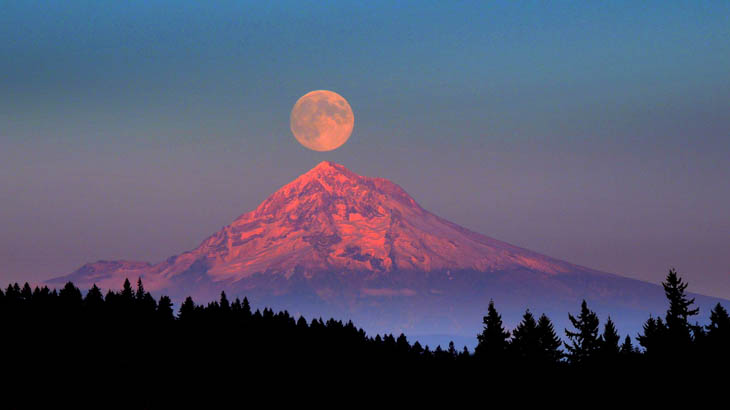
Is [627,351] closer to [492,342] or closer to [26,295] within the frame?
[492,342]

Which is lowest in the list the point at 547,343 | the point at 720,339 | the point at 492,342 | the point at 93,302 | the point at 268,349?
the point at 720,339

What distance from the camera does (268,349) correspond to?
398 feet

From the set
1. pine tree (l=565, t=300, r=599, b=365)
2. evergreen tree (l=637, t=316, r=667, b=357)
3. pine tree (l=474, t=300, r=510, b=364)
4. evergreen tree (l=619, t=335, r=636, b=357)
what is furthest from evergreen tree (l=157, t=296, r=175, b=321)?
evergreen tree (l=637, t=316, r=667, b=357)

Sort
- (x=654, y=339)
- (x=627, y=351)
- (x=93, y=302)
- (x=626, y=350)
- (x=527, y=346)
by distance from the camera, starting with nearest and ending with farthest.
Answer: (x=654, y=339), (x=627, y=351), (x=626, y=350), (x=527, y=346), (x=93, y=302)

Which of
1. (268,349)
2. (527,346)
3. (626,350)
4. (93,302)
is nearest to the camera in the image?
(626,350)

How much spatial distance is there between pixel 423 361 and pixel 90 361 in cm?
3987

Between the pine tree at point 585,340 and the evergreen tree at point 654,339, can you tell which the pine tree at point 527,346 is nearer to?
the pine tree at point 585,340

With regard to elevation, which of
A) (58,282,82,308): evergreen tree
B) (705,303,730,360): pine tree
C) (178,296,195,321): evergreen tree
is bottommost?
(705,303,730,360): pine tree

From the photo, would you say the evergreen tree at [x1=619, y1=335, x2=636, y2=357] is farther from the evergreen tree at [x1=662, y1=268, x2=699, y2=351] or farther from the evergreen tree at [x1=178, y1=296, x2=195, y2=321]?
the evergreen tree at [x1=178, y1=296, x2=195, y2=321]

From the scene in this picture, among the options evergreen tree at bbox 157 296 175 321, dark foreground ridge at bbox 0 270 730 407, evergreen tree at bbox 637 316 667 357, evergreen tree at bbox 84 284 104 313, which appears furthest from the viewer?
evergreen tree at bbox 157 296 175 321

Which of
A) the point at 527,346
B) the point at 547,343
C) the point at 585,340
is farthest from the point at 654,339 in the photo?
the point at 527,346

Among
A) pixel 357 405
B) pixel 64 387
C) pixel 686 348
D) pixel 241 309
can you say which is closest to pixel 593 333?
pixel 686 348

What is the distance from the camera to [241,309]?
148375 millimetres

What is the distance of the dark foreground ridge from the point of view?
76.3 meters
